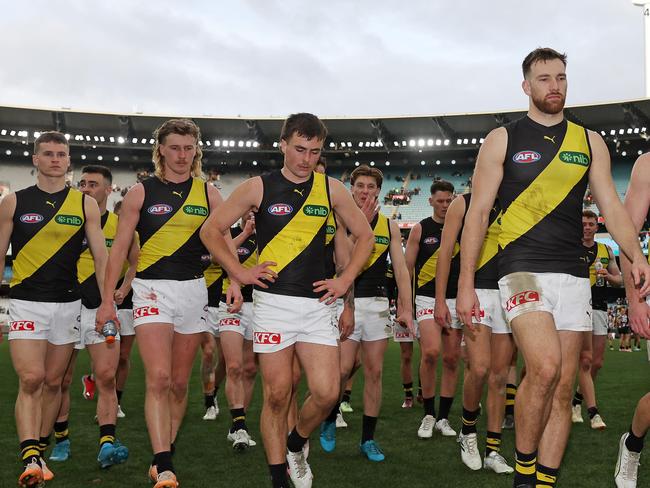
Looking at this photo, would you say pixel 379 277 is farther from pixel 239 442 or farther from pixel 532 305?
pixel 532 305

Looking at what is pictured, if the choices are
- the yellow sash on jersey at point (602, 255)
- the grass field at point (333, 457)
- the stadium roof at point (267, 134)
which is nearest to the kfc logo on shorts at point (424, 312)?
the grass field at point (333, 457)

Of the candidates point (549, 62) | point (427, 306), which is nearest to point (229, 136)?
point (427, 306)

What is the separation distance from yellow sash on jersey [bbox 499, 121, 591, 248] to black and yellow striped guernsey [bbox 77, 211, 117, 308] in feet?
13.6

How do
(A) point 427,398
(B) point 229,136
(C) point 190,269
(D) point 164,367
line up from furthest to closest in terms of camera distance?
(B) point 229,136 < (A) point 427,398 < (C) point 190,269 < (D) point 164,367

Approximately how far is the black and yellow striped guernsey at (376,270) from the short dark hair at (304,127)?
2.35 meters

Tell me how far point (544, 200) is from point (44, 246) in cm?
400

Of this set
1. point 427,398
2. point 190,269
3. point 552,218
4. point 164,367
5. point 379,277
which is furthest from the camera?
point 427,398

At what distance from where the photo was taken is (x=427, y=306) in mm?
8055

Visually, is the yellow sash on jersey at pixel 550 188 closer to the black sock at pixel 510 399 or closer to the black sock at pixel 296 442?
the black sock at pixel 296 442

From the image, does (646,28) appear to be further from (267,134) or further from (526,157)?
(526,157)

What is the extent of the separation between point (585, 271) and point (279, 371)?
214 cm

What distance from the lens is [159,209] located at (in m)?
5.53

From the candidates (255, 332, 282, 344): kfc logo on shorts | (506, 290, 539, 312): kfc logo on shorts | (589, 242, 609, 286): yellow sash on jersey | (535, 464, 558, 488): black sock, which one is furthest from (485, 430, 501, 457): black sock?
(589, 242, 609, 286): yellow sash on jersey

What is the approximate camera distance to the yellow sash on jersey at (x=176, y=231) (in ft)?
18.0
